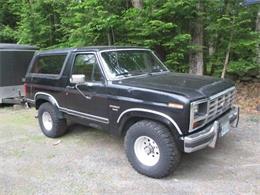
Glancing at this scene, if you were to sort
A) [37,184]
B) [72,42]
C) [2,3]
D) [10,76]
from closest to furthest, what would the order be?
1. [37,184]
2. [10,76]
3. [72,42]
4. [2,3]

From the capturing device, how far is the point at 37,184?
3.95 metres

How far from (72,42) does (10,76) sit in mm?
2252

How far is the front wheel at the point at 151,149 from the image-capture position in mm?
3814

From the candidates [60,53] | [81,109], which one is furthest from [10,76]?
[81,109]

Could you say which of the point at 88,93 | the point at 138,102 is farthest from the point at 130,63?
the point at 138,102

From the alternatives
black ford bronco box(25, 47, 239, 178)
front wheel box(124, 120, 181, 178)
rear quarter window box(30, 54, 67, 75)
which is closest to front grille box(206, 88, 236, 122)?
black ford bronco box(25, 47, 239, 178)

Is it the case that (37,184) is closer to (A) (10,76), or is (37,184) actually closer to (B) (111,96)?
(B) (111,96)

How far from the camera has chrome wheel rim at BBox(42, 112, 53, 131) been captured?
5861mm

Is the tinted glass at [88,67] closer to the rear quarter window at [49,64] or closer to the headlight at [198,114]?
the rear quarter window at [49,64]

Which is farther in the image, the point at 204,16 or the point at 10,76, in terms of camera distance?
the point at 10,76

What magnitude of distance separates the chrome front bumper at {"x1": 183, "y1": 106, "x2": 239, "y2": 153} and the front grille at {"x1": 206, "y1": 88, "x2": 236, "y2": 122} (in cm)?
10

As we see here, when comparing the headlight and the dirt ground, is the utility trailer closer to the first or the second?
the dirt ground

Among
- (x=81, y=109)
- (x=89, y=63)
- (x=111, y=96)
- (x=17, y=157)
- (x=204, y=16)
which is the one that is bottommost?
(x=17, y=157)

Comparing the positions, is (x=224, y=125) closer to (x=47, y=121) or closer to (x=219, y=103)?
(x=219, y=103)
